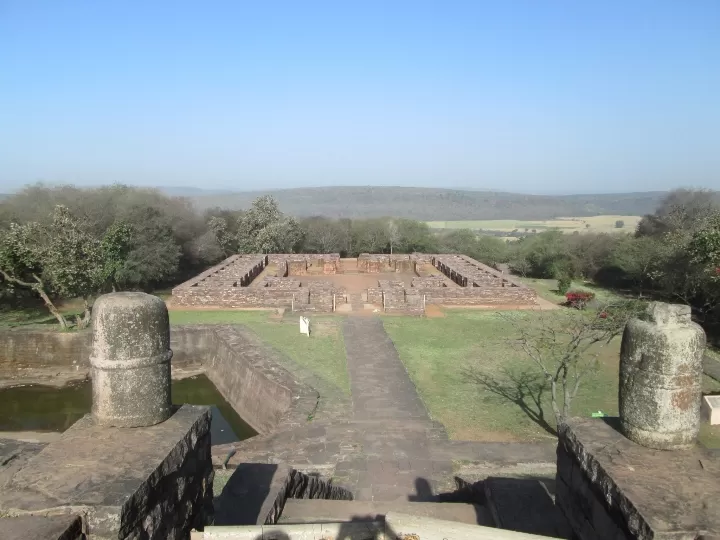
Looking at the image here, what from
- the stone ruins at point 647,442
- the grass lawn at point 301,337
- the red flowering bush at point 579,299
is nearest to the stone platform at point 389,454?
the grass lawn at point 301,337

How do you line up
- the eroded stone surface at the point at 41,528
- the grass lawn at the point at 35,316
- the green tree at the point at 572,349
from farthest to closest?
the grass lawn at the point at 35,316 < the green tree at the point at 572,349 < the eroded stone surface at the point at 41,528

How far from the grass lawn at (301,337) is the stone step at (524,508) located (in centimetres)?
553

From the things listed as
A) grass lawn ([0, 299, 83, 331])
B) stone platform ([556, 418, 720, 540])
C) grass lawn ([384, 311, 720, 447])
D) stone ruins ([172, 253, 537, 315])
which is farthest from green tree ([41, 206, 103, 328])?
stone platform ([556, 418, 720, 540])

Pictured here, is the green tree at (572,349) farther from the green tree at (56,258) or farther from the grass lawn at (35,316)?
the grass lawn at (35,316)

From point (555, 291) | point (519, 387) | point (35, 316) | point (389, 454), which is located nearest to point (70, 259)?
point (35, 316)

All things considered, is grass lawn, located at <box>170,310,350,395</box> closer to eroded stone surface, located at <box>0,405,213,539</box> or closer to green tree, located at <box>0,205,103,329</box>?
green tree, located at <box>0,205,103,329</box>

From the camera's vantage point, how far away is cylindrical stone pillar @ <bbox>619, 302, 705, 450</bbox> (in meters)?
3.29

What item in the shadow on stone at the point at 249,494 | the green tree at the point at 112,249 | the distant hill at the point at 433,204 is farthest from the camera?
the distant hill at the point at 433,204

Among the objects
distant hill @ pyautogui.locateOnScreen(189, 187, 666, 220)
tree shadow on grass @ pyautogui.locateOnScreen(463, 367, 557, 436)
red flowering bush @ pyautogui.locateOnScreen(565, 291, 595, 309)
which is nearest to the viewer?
tree shadow on grass @ pyautogui.locateOnScreen(463, 367, 557, 436)

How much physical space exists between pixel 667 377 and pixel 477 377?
8053 mm

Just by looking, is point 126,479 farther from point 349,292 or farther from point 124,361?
point 349,292

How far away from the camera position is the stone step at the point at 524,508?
392 centimetres

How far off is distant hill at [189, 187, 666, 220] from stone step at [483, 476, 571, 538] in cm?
10464

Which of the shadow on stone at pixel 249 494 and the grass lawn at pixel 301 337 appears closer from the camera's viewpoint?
the shadow on stone at pixel 249 494
